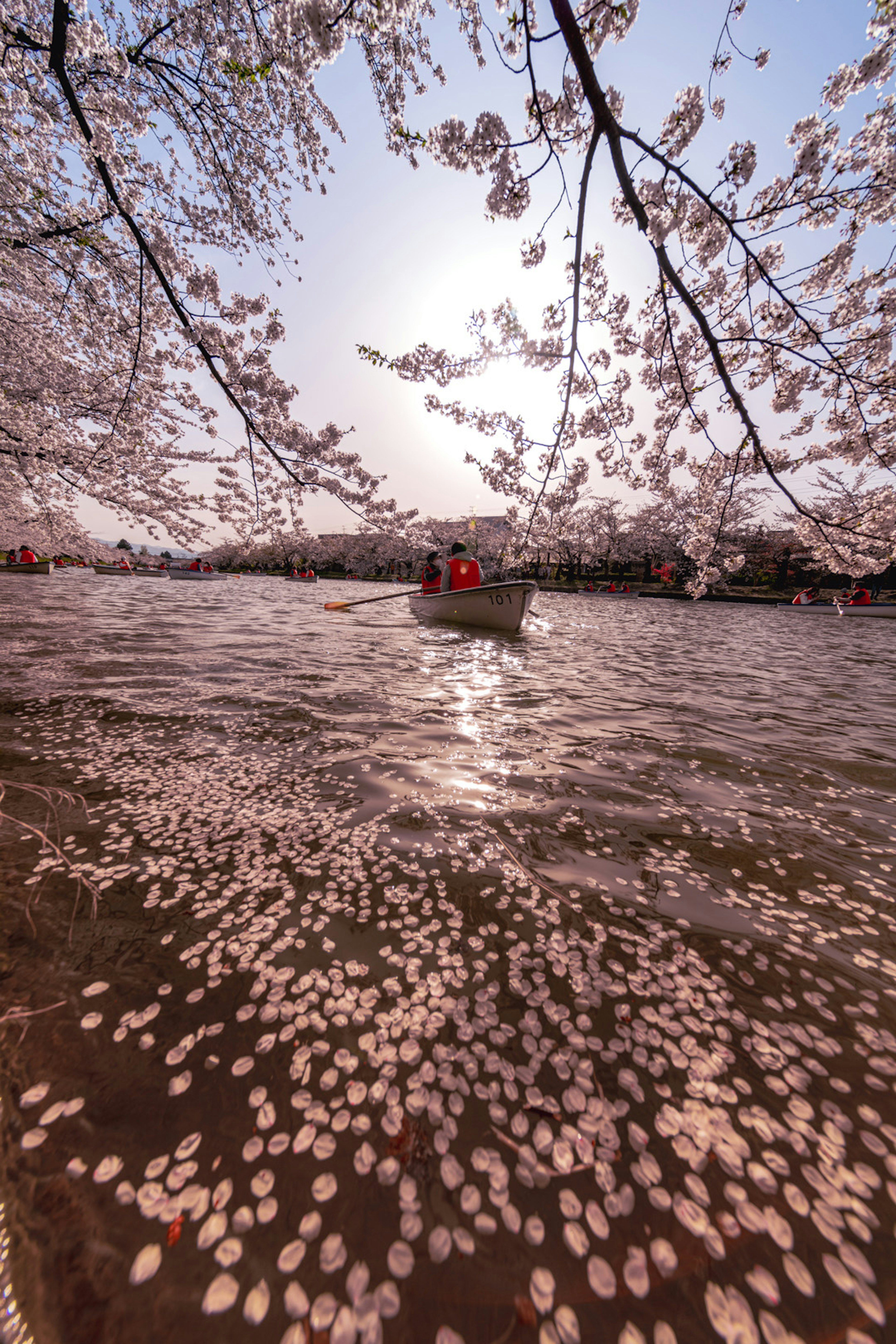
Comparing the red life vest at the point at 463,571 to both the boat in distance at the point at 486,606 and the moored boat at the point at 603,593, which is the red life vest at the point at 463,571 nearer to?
the boat in distance at the point at 486,606

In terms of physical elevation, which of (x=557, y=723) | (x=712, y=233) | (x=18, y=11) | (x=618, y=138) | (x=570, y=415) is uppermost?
(x=18, y=11)

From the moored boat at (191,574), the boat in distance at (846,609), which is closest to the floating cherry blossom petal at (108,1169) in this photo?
the boat in distance at (846,609)

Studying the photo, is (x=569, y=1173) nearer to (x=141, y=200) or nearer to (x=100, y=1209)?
(x=100, y=1209)

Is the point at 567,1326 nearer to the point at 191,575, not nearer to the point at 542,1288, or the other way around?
the point at 542,1288

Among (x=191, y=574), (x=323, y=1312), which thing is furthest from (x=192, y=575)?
(x=323, y=1312)

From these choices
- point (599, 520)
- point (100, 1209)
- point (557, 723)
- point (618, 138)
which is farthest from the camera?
point (599, 520)

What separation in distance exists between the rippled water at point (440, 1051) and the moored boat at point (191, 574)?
38.0 metres

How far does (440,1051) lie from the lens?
129cm

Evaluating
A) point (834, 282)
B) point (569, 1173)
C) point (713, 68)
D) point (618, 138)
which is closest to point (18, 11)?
point (618, 138)

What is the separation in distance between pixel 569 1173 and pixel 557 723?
12.0ft

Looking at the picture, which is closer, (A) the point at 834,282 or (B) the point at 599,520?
(A) the point at 834,282

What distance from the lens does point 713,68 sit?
12.1ft

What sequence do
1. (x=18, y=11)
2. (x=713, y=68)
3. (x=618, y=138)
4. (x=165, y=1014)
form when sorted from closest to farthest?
(x=165, y=1014) < (x=618, y=138) < (x=713, y=68) < (x=18, y=11)

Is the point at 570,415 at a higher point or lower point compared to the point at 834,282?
lower
